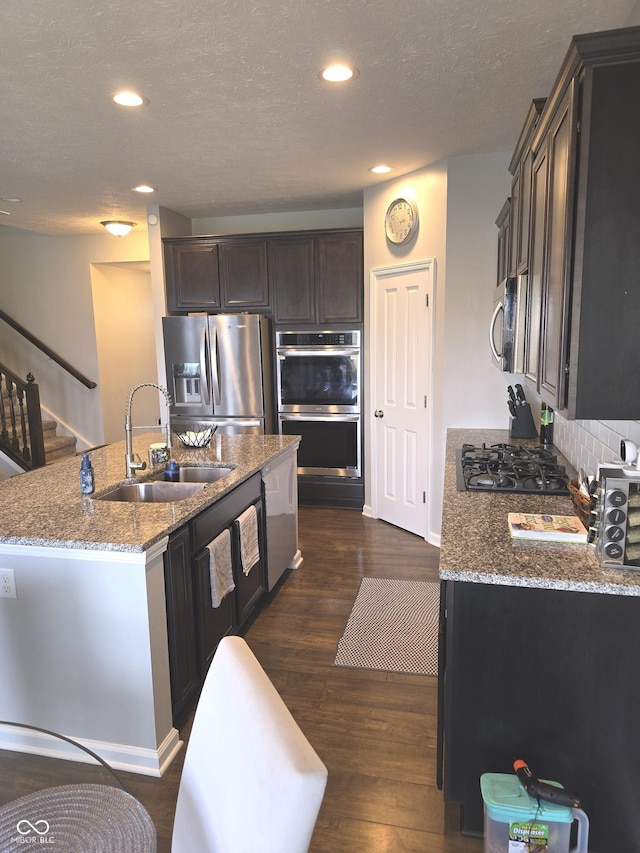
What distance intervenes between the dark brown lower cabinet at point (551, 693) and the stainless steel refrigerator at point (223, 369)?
3.51 meters

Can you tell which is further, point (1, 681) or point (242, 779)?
point (1, 681)

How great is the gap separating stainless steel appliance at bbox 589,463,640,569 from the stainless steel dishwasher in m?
1.91

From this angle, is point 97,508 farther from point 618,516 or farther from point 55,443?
point 55,443

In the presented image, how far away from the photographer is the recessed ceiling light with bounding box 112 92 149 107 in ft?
8.72

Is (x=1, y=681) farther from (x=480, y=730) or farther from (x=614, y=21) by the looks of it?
(x=614, y=21)

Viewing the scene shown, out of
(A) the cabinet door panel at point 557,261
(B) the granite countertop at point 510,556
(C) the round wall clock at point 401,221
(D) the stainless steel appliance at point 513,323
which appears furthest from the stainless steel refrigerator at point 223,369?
(A) the cabinet door panel at point 557,261

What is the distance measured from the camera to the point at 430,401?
417 cm

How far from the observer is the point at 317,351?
4930 mm

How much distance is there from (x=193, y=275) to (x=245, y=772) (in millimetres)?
4759

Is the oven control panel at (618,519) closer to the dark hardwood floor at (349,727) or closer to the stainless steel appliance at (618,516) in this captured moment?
the stainless steel appliance at (618,516)

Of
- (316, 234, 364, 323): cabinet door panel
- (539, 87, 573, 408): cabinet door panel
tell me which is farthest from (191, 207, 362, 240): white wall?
(539, 87, 573, 408): cabinet door panel

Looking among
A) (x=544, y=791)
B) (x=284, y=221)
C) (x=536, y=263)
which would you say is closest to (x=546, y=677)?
(x=544, y=791)

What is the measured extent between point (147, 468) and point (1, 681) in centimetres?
112

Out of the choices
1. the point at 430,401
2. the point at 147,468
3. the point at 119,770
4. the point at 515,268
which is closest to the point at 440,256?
the point at 430,401
